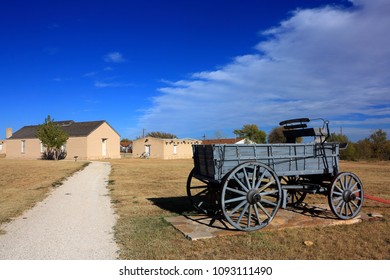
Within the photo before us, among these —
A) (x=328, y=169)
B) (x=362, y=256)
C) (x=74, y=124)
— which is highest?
(x=74, y=124)

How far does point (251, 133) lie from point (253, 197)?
202 ft

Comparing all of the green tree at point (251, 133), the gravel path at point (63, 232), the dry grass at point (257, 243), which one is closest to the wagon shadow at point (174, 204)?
the dry grass at point (257, 243)

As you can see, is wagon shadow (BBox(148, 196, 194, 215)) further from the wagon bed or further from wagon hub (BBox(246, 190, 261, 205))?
wagon hub (BBox(246, 190, 261, 205))

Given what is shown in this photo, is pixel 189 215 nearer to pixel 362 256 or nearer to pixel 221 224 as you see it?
pixel 221 224

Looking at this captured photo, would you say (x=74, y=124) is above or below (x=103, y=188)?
above

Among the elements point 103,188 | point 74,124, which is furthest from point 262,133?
point 103,188

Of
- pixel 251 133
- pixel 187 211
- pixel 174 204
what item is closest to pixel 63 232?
pixel 187 211

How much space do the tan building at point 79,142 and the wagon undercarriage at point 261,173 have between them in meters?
32.6

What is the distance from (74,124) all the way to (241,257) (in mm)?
41201

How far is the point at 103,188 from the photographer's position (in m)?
12.7

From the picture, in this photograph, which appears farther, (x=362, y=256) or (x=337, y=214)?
(x=337, y=214)

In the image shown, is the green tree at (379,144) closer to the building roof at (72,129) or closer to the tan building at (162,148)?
the tan building at (162,148)

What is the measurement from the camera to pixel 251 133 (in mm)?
66562

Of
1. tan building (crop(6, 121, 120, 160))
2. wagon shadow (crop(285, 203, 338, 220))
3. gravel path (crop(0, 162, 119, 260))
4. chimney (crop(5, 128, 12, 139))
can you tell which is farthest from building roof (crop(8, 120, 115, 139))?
wagon shadow (crop(285, 203, 338, 220))
